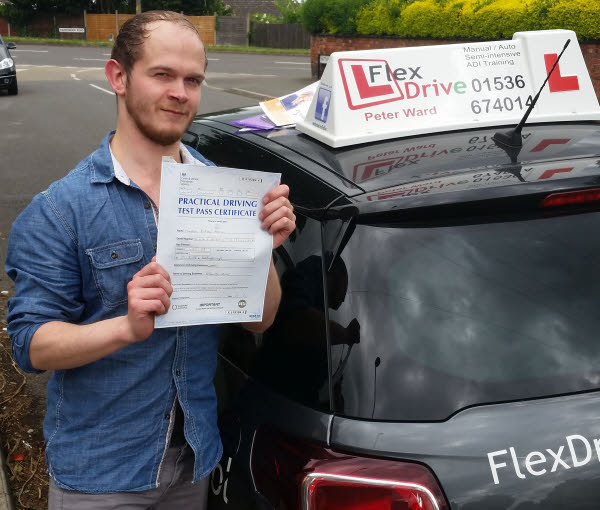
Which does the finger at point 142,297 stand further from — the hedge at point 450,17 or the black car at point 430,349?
the hedge at point 450,17

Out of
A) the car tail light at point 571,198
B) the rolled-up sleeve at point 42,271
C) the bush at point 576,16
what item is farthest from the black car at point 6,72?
the car tail light at point 571,198

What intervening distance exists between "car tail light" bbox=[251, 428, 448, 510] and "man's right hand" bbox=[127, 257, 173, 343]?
424 mm

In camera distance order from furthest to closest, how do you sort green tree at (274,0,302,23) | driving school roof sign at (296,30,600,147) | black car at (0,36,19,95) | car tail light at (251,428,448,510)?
green tree at (274,0,302,23)
black car at (0,36,19,95)
driving school roof sign at (296,30,600,147)
car tail light at (251,428,448,510)

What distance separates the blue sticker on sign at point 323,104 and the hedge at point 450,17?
1024 cm

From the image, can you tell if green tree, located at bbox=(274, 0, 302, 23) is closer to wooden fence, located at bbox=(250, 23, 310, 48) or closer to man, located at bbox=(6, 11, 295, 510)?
wooden fence, located at bbox=(250, 23, 310, 48)

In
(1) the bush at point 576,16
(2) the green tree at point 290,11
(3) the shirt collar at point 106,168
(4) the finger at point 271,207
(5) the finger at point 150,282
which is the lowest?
(5) the finger at point 150,282

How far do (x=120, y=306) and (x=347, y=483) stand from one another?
640mm

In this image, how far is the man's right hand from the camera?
59.1 inches

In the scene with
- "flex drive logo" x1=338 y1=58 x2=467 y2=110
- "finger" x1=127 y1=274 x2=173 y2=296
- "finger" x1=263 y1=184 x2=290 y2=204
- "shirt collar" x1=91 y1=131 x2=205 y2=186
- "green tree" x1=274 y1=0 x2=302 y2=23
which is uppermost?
"green tree" x1=274 y1=0 x2=302 y2=23

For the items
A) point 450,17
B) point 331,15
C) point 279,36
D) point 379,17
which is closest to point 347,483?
point 450,17

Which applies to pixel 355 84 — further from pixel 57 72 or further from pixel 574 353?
pixel 57 72

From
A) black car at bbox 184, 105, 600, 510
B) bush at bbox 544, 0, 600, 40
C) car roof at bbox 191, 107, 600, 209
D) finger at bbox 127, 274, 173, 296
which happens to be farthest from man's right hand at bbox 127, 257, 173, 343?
bush at bbox 544, 0, 600, 40

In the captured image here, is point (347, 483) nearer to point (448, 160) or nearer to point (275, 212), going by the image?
point (275, 212)

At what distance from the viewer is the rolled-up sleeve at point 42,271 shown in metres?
1.62
